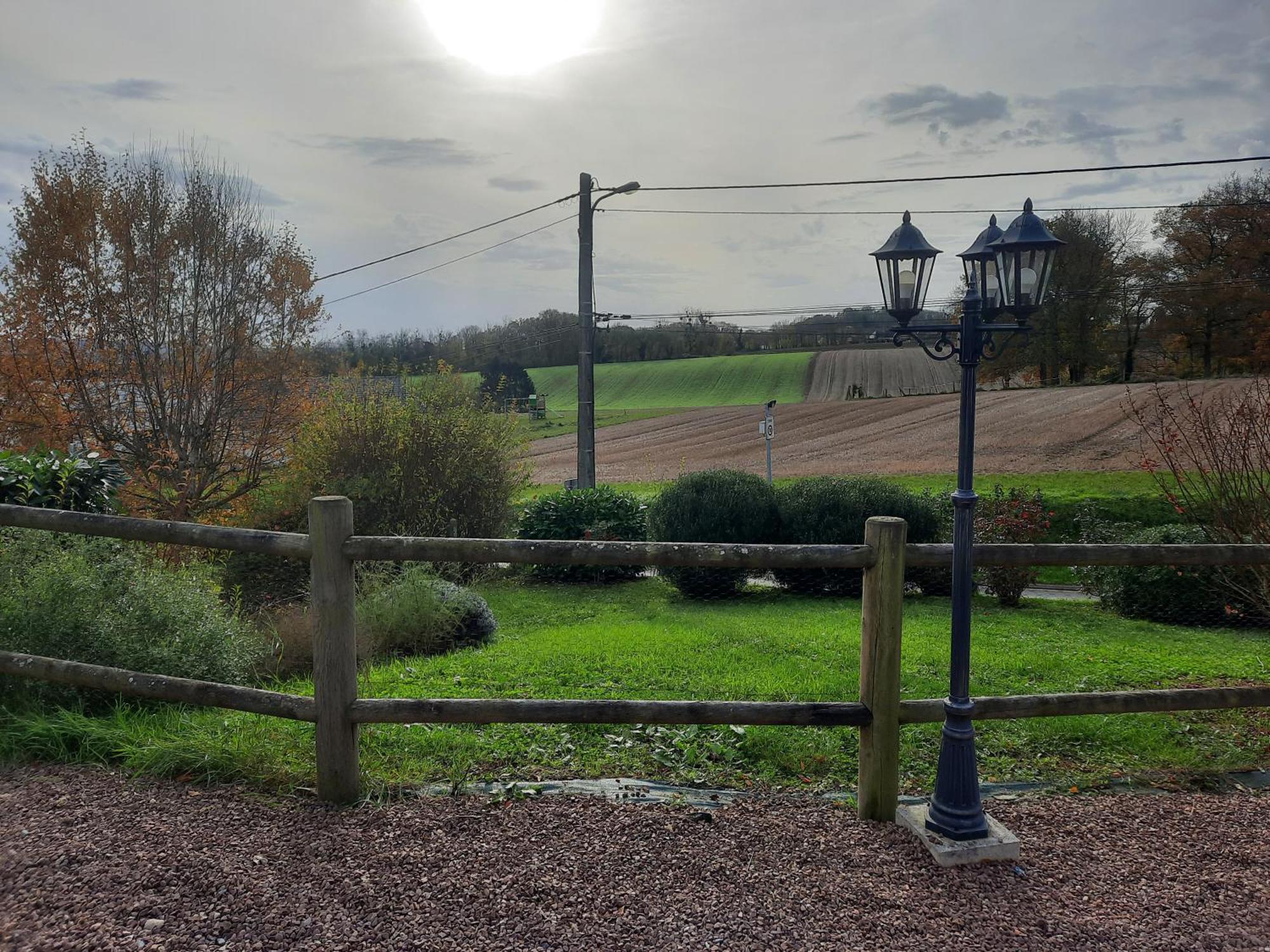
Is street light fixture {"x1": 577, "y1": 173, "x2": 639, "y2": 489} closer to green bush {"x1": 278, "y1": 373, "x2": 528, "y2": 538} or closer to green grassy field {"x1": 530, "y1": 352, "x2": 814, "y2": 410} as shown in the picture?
green bush {"x1": 278, "y1": 373, "x2": 528, "y2": 538}

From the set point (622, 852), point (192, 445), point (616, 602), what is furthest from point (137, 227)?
point (622, 852)

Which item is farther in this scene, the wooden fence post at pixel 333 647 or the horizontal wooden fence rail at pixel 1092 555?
the horizontal wooden fence rail at pixel 1092 555

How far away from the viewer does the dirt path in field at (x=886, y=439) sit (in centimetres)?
2939

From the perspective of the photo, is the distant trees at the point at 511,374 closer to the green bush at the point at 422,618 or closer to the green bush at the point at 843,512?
the green bush at the point at 843,512

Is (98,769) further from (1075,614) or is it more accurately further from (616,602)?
(1075,614)

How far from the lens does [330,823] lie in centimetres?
352

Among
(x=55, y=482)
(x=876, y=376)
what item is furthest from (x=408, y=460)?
(x=876, y=376)

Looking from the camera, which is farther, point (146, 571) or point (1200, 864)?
point (146, 571)

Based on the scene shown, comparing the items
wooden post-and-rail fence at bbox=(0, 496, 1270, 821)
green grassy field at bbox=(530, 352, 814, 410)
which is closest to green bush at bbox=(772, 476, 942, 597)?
wooden post-and-rail fence at bbox=(0, 496, 1270, 821)

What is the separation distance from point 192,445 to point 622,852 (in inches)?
481

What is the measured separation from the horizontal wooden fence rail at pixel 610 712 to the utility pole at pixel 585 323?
1407cm

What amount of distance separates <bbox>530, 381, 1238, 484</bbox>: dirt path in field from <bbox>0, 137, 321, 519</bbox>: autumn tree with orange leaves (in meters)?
14.7

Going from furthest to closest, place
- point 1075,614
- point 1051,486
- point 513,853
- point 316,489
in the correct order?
point 1051,486, point 316,489, point 1075,614, point 513,853

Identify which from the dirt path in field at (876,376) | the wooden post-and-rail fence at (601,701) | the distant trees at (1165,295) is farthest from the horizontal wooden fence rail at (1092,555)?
the dirt path in field at (876,376)
